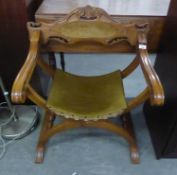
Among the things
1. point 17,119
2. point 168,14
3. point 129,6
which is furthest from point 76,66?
point 168,14

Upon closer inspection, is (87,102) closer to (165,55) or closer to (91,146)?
(91,146)

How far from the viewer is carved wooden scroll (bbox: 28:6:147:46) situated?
3.76 feet

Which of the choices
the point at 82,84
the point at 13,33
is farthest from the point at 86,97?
the point at 13,33

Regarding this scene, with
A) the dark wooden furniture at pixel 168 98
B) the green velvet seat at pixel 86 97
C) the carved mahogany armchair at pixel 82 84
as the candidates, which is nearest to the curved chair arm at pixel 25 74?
the carved mahogany armchair at pixel 82 84

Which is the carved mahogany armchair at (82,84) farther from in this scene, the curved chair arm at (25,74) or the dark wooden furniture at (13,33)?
the dark wooden furniture at (13,33)

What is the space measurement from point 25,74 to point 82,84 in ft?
1.38

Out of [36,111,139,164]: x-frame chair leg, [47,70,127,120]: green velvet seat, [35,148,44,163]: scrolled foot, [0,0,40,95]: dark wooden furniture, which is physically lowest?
[35,148,44,163]: scrolled foot

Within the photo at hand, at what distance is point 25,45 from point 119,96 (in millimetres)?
614

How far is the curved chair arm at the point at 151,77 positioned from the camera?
98 centimetres

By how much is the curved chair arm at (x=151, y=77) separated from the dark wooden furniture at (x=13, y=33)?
622mm

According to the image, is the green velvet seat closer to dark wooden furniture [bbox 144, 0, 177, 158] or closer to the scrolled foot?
dark wooden furniture [bbox 144, 0, 177, 158]

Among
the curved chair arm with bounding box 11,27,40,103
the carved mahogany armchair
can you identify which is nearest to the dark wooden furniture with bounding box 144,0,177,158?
the carved mahogany armchair

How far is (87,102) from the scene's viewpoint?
1284 millimetres

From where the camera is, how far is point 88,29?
118cm
